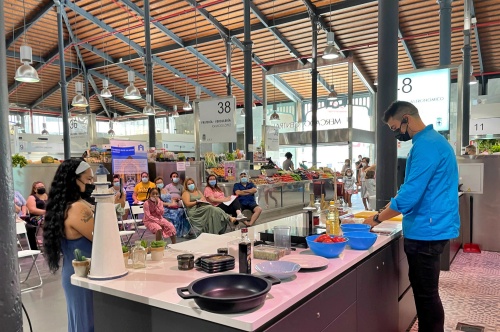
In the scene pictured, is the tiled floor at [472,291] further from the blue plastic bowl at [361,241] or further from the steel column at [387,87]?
the blue plastic bowl at [361,241]

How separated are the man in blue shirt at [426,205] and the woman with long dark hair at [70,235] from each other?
2007 mm

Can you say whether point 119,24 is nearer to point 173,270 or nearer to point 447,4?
point 447,4

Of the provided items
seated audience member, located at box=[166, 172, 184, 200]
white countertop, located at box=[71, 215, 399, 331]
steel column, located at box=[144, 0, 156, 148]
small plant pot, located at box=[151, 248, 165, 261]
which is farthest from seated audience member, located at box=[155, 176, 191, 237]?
small plant pot, located at box=[151, 248, 165, 261]

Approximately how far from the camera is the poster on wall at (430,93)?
15.8ft

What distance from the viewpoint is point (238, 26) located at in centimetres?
1278

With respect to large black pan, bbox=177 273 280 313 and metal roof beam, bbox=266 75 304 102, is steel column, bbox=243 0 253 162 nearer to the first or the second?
metal roof beam, bbox=266 75 304 102

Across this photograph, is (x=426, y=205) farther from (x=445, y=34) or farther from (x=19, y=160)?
(x=19, y=160)

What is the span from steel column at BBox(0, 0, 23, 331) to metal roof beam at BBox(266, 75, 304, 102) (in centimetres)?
1499

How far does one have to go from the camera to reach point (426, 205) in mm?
2373

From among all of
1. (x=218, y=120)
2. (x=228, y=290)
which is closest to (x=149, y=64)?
(x=218, y=120)

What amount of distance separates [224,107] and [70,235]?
483 centimetres

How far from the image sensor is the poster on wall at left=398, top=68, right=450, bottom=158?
4824 mm

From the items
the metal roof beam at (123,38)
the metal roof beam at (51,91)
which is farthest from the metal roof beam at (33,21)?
the metal roof beam at (51,91)

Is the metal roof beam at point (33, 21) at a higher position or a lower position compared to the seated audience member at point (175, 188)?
higher
